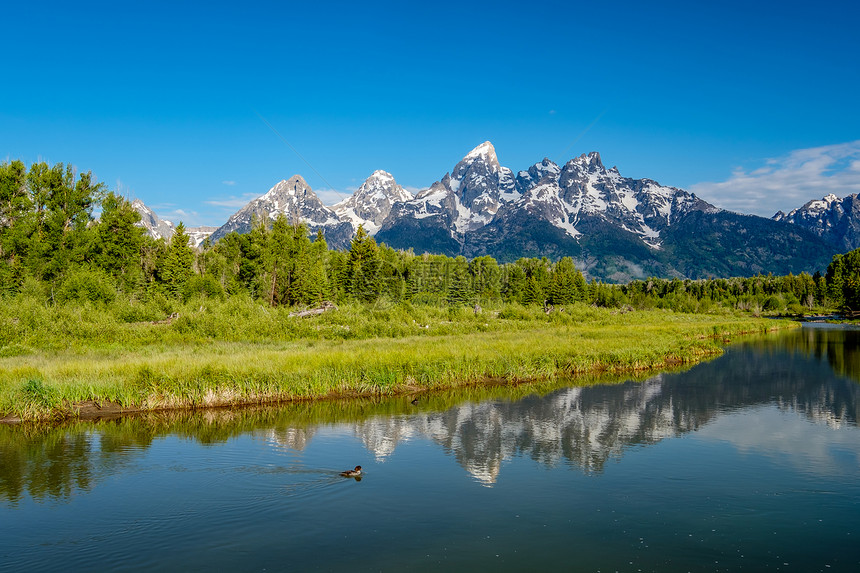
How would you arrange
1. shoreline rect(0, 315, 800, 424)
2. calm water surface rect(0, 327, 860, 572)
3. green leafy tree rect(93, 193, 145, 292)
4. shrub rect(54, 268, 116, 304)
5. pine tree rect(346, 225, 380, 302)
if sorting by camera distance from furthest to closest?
1. pine tree rect(346, 225, 380, 302)
2. green leafy tree rect(93, 193, 145, 292)
3. shrub rect(54, 268, 116, 304)
4. shoreline rect(0, 315, 800, 424)
5. calm water surface rect(0, 327, 860, 572)

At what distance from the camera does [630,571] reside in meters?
12.1

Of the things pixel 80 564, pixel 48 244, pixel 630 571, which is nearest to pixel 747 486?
pixel 630 571

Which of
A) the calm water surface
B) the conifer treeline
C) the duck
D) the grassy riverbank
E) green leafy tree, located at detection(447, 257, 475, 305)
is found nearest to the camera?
the calm water surface

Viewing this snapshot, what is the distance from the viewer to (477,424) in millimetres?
24422

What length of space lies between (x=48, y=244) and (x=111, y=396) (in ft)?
146

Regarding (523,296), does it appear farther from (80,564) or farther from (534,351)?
(80,564)

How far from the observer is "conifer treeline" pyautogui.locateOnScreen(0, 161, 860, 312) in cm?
5916

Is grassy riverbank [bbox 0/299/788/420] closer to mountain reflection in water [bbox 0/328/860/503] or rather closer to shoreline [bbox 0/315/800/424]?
shoreline [bbox 0/315/800/424]

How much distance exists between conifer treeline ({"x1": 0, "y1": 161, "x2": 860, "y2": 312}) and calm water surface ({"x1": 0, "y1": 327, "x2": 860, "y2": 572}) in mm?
42997

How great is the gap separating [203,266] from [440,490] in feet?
293

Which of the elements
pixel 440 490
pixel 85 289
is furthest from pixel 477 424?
pixel 85 289

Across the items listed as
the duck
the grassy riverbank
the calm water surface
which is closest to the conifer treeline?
the grassy riverbank

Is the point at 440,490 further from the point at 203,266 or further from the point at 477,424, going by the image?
the point at 203,266

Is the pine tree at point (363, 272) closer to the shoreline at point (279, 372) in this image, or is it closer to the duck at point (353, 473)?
the shoreline at point (279, 372)
